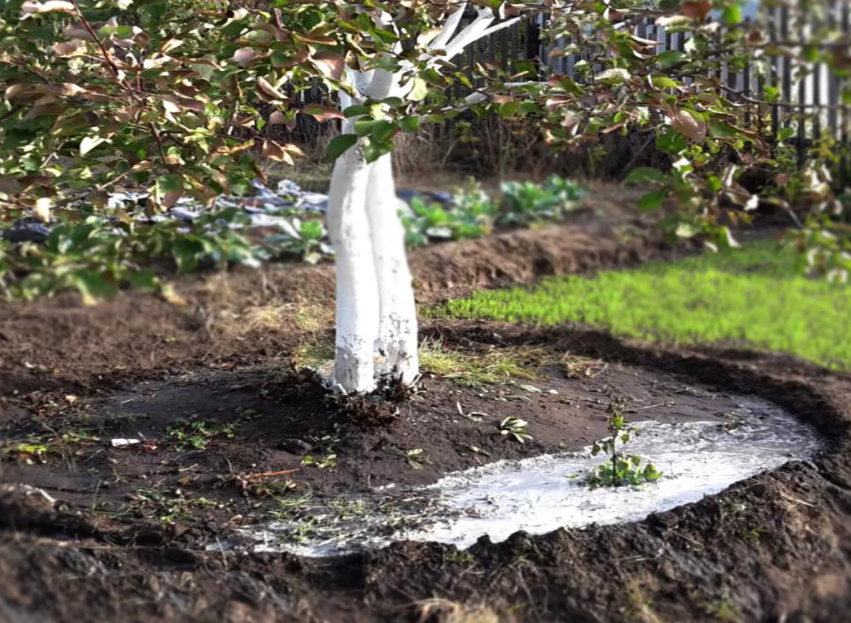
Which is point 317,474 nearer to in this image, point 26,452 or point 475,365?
point 26,452

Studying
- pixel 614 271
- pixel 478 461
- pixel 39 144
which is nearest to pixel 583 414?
pixel 478 461

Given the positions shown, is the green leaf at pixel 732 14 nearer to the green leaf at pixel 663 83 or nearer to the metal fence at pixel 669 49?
the green leaf at pixel 663 83

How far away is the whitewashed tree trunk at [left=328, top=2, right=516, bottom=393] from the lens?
407cm

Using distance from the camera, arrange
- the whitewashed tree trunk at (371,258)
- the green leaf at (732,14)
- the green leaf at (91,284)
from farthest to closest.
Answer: the whitewashed tree trunk at (371,258) → the green leaf at (732,14) → the green leaf at (91,284)

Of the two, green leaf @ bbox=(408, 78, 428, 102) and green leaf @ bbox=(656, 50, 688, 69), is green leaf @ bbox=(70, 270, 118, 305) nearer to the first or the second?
green leaf @ bbox=(408, 78, 428, 102)

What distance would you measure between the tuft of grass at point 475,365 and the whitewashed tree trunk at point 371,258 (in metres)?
0.42

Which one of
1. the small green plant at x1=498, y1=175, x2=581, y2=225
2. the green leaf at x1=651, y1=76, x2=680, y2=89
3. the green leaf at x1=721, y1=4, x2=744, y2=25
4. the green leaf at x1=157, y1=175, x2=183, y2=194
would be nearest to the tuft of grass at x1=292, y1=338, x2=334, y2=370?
the green leaf at x1=157, y1=175, x2=183, y2=194

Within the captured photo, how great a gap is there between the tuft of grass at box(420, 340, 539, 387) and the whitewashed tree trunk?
1.39ft

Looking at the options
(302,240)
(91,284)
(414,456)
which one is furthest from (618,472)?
(302,240)

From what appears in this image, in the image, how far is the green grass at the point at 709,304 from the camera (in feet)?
22.6

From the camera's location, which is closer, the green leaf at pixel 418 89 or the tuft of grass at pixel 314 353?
the green leaf at pixel 418 89

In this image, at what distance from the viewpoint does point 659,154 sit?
4.59 meters

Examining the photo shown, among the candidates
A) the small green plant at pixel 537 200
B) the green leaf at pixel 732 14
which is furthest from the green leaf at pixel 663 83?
the small green plant at pixel 537 200

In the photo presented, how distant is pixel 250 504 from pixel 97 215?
1.15m
